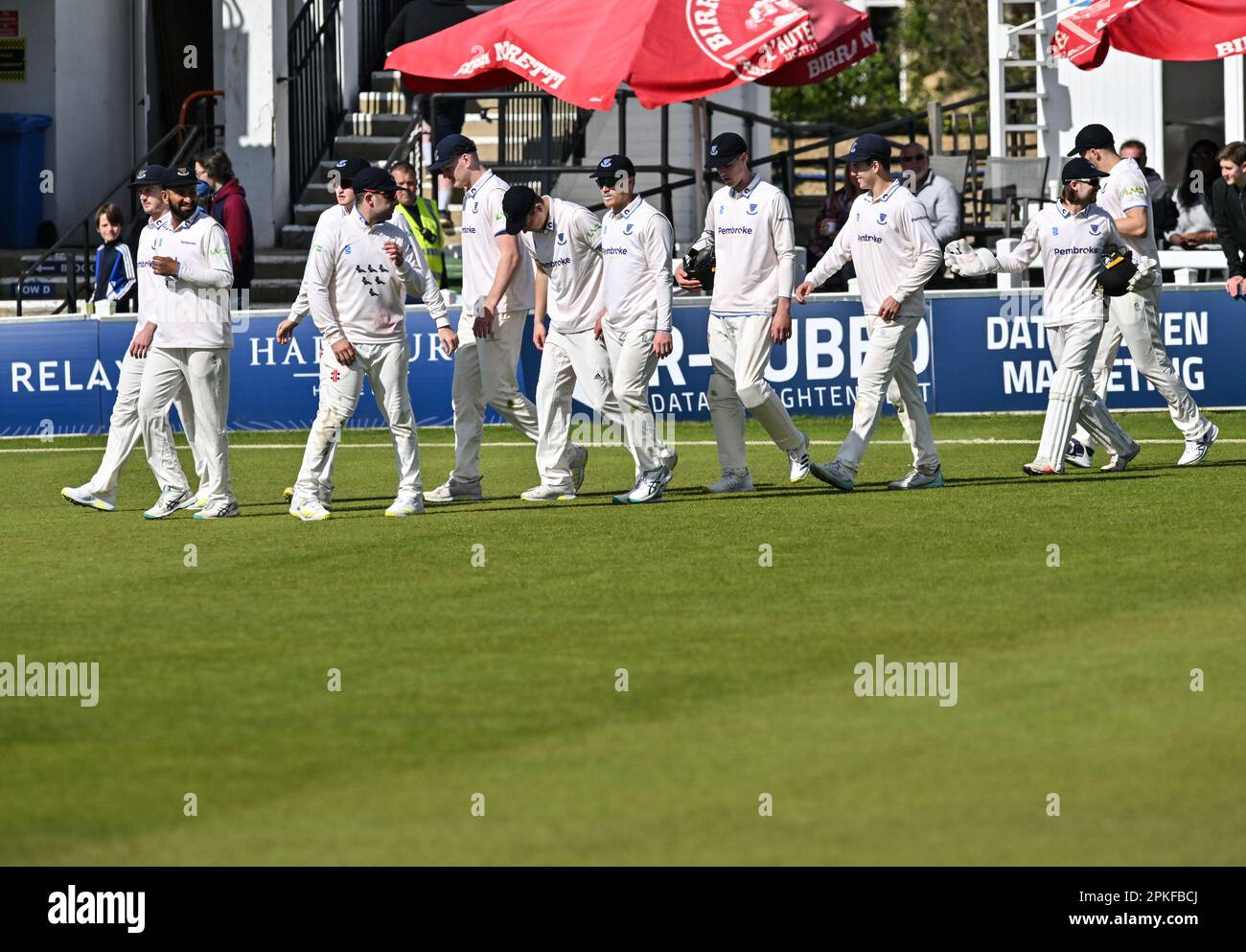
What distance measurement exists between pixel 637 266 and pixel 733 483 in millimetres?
1741

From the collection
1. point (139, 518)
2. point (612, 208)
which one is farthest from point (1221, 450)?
point (139, 518)

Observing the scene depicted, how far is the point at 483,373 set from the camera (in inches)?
542

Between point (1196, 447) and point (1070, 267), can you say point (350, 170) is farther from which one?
point (1196, 447)

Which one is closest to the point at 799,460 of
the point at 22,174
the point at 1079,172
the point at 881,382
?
the point at 881,382

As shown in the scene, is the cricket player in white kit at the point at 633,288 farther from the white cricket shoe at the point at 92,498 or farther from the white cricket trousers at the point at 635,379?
the white cricket shoe at the point at 92,498

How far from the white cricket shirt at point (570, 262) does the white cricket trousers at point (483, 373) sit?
0.48 metres

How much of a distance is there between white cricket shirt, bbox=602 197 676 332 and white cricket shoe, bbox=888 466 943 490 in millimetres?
2057

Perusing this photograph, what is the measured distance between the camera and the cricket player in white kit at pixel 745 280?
13336 millimetres

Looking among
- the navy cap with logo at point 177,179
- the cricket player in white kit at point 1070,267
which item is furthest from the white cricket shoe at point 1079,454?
the navy cap with logo at point 177,179

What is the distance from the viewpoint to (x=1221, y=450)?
52.6 ft

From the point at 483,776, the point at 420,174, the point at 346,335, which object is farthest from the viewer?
the point at 420,174

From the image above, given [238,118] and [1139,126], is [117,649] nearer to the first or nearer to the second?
[238,118]

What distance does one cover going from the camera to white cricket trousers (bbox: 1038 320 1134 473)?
13.9 metres

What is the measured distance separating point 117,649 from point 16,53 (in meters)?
18.4
